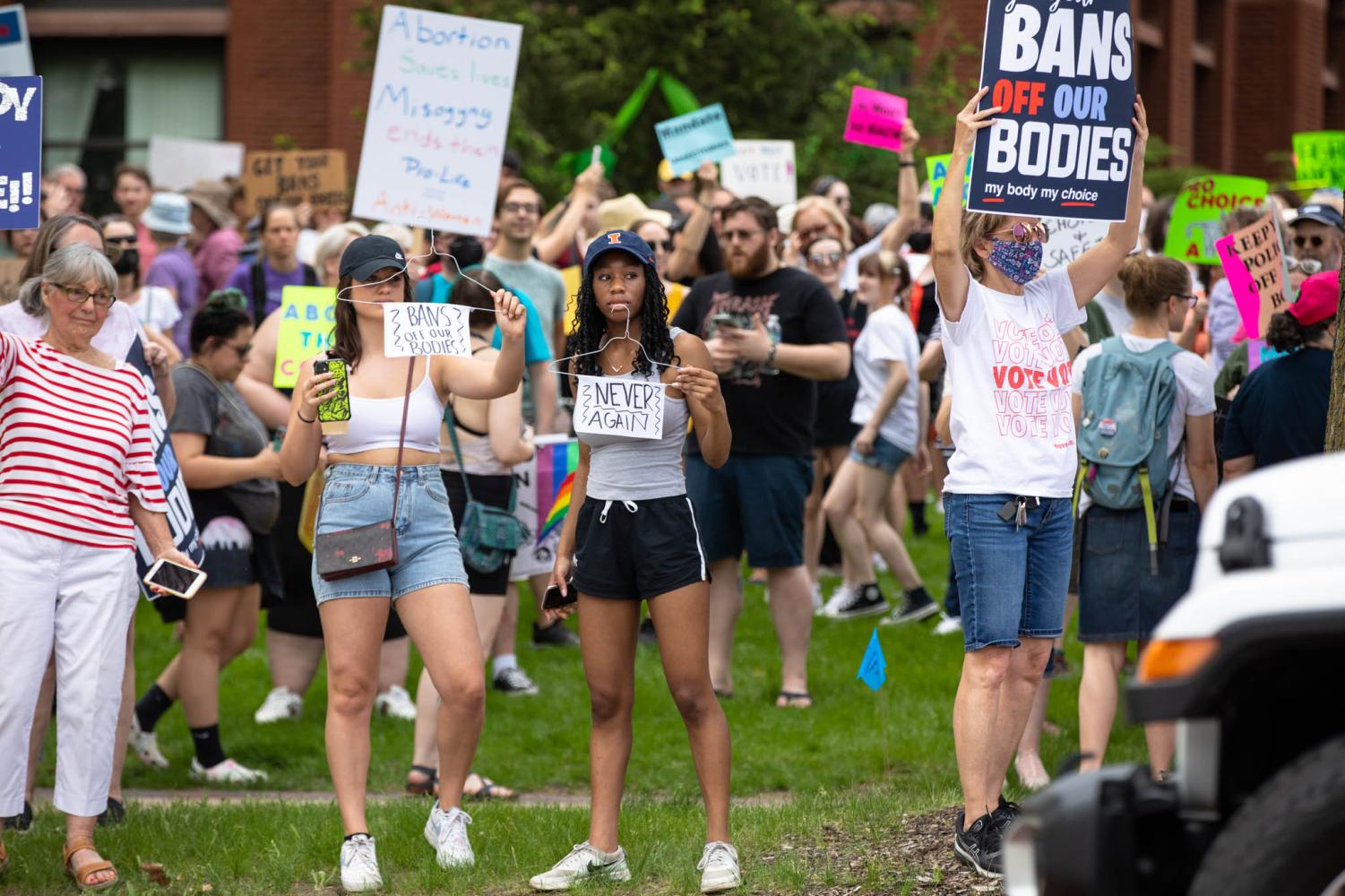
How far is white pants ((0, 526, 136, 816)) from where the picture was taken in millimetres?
5914

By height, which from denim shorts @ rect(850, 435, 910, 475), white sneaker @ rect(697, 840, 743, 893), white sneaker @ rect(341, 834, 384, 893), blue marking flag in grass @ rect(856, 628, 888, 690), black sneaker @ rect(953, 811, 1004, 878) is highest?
denim shorts @ rect(850, 435, 910, 475)

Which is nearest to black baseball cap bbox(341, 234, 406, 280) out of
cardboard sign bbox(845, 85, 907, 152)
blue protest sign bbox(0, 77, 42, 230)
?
blue protest sign bbox(0, 77, 42, 230)

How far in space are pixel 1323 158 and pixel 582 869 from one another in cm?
712

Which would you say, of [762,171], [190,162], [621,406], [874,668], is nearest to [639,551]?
[621,406]

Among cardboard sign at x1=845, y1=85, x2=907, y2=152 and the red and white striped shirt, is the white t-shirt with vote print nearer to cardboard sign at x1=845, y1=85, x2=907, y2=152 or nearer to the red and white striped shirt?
the red and white striped shirt

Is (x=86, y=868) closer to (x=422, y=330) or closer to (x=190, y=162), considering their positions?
(x=422, y=330)

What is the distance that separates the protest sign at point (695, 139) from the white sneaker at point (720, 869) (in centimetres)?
704

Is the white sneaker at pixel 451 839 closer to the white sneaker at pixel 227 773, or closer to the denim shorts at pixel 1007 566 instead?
the denim shorts at pixel 1007 566

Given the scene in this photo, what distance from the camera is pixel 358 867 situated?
19.1 ft

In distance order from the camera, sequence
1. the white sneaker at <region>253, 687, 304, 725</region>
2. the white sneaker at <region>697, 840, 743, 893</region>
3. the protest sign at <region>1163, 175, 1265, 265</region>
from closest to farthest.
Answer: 1. the white sneaker at <region>697, 840, 743, 893</region>
2. the white sneaker at <region>253, 687, 304, 725</region>
3. the protest sign at <region>1163, 175, 1265, 265</region>

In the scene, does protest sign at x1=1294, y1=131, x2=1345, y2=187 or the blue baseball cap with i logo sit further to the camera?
protest sign at x1=1294, y1=131, x2=1345, y2=187

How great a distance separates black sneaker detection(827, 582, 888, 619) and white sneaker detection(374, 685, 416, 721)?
3.05 metres

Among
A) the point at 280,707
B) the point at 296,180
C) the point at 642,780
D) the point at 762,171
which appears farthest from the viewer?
the point at 296,180

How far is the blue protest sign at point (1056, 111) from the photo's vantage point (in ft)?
19.4
